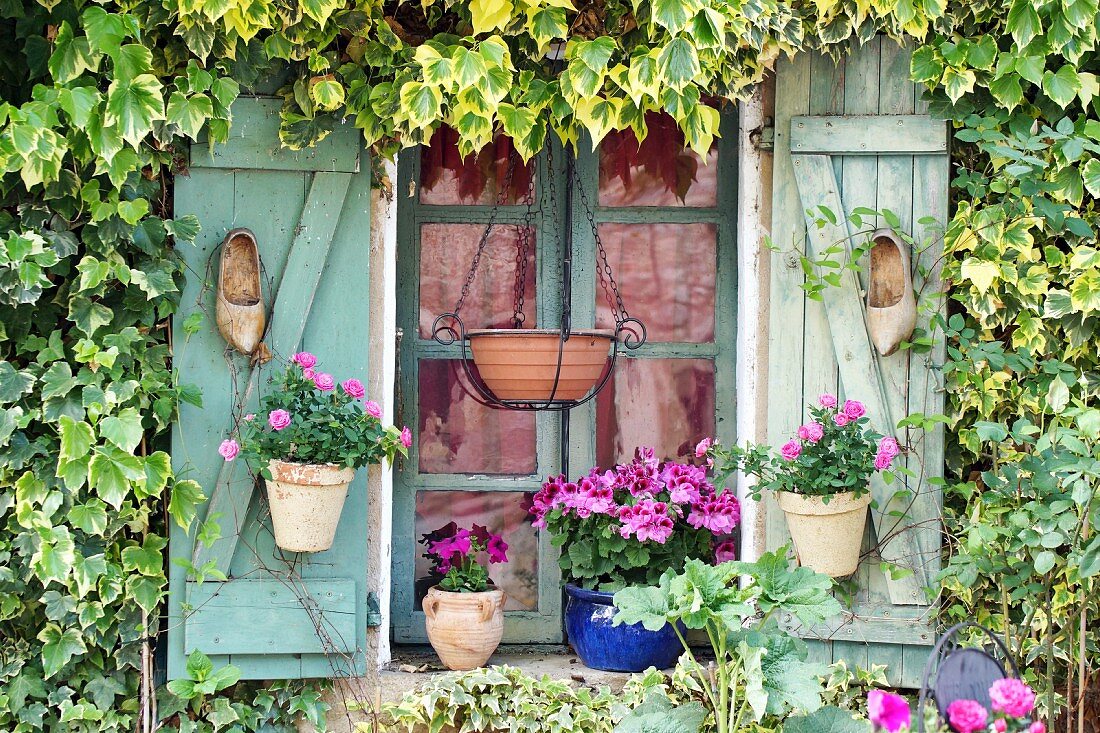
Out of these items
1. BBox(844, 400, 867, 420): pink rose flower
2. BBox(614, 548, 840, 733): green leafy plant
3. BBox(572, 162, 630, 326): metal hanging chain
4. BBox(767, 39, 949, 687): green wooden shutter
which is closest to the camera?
BBox(614, 548, 840, 733): green leafy plant

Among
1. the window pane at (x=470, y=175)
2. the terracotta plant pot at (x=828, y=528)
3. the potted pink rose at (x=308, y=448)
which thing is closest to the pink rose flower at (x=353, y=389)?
the potted pink rose at (x=308, y=448)

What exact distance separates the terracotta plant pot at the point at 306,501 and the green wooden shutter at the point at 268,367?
13 centimetres

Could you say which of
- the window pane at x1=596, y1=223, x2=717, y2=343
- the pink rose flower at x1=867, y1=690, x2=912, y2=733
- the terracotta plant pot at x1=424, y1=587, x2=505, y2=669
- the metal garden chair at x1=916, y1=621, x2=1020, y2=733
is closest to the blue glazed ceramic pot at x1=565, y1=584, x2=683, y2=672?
the terracotta plant pot at x1=424, y1=587, x2=505, y2=669

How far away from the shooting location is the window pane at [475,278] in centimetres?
351

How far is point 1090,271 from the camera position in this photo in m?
2.94

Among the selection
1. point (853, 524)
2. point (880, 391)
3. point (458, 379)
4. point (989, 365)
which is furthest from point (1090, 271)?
point (458, 379)

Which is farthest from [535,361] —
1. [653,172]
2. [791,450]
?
[653,172]

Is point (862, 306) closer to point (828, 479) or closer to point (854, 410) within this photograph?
point (854, 410)

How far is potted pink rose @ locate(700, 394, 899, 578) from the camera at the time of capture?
288cm

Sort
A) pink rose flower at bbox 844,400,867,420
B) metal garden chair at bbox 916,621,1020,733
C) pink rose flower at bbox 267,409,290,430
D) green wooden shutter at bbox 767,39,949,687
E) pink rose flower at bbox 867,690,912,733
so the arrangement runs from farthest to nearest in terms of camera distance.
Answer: green wooden shutter at bbox 767,39,949,687 < pink rose flower at bbox 844,400,867,420 < pink rose flower at bbox 267,409,290,430 < metal garden chair at bbox 916,621,1020,733 < pink rose flower at bbox 867,690,912,733

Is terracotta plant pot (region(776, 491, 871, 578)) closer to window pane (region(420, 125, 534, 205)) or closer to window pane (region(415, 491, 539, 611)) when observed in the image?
window pane (region(415, 491, 539, 611))

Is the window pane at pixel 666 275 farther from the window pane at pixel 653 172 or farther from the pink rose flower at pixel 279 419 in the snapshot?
the pink rose flower at pixel 279 419

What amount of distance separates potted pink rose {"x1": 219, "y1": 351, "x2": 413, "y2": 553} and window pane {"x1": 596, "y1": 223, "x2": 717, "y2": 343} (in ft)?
3.03

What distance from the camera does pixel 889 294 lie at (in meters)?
3.13
